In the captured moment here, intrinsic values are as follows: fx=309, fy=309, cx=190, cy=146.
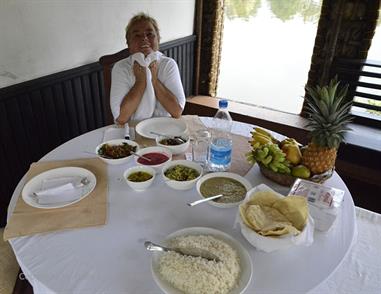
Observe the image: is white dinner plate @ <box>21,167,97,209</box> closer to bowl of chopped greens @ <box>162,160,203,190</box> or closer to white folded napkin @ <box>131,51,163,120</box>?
bowl of chopped greens @ <box>162,160,203,190</box>

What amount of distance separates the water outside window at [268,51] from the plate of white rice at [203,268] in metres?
2.58

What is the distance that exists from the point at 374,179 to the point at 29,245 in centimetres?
242

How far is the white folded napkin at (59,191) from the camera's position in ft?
3.64

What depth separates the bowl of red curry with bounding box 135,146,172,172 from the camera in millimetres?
1288

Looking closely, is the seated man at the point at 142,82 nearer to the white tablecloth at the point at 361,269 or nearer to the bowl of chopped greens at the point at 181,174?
the bowl of chopped greens at the point at 181,174

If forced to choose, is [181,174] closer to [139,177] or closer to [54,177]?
[139,177]

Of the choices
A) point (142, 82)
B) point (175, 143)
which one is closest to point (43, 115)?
point (142, 82)

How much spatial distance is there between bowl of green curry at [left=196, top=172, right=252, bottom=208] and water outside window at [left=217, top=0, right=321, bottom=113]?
2.24 meters

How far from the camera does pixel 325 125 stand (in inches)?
46.4

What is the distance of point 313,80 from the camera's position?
291 centimetres

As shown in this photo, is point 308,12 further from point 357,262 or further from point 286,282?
A: point 286,282

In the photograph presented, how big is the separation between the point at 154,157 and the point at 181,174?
0.18m

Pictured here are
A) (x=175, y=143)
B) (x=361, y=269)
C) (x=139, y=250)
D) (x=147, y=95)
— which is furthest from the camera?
(x=147, y=95)

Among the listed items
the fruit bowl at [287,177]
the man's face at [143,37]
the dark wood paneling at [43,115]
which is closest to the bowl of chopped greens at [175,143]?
the fruit bowl at [287,177]
